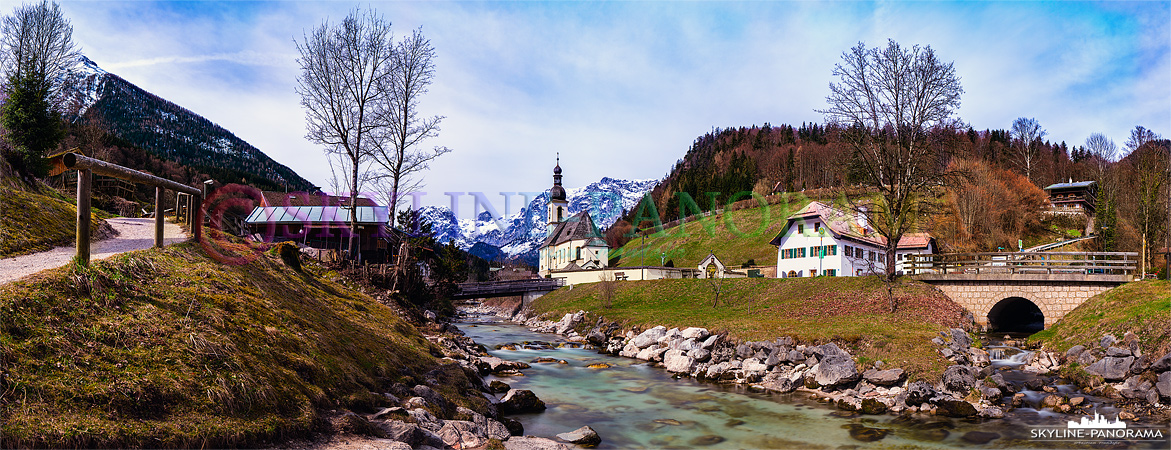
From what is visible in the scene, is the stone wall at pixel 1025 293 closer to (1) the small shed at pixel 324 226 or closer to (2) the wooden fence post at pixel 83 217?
(2) the wooden fence post at pixel 83 217

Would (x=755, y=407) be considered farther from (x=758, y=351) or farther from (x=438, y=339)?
(x=438, y=339)

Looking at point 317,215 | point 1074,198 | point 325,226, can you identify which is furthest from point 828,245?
point 1074,198

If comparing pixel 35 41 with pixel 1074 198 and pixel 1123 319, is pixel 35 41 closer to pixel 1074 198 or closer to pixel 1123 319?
pixel 1123 319

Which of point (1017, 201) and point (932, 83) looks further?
point (1017, 201)

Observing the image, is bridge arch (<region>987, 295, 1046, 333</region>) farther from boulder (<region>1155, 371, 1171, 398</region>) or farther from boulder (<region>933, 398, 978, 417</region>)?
boulder (<region>933, 398, 978, 417</region>)

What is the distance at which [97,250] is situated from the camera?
12.6m

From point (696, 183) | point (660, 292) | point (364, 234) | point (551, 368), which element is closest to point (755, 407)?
point (551, 368)

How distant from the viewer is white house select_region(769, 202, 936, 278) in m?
50.1

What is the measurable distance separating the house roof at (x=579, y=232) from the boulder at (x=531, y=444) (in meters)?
96.3

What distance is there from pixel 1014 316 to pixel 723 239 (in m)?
53.5

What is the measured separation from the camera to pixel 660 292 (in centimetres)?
4512

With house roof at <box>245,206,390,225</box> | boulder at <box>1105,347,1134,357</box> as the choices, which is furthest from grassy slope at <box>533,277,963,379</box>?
house roof at <box>245,206,390,225</box>

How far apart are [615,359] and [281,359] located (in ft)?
60.6

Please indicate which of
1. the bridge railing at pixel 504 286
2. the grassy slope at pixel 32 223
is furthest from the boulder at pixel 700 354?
the bridge railing at pixel 504 286
